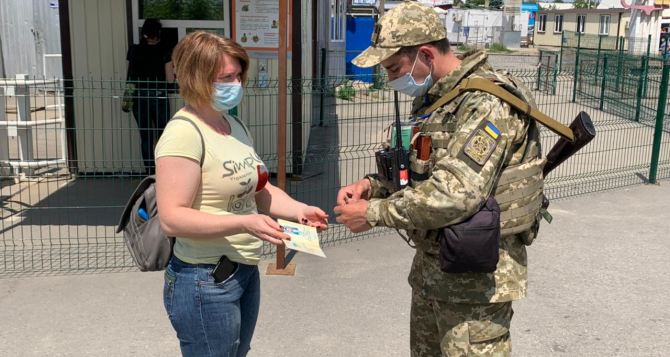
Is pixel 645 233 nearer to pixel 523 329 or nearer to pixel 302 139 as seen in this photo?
pixel 523 329

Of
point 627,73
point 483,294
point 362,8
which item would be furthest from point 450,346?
point 362,8

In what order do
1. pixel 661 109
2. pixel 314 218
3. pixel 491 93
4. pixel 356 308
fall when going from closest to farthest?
pixel 491 93
pixel 314 218
pixel 356 308
pixel 661 109

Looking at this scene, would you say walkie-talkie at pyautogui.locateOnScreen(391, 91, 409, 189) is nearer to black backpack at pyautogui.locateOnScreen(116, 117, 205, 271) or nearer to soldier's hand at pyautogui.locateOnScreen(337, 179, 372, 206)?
soldier's hand at pyautogui.locateOnScreen(337, 179, 372, 206)

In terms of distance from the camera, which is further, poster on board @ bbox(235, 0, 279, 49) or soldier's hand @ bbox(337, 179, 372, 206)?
poster on board @ bbox(235, 0, 279, 49)

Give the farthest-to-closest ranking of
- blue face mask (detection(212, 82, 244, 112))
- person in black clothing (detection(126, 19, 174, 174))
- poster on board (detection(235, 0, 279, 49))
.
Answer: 1. poster on board (detection(235, 0, 279, 49))
2. person in black clothing (detection(126, 19, 174, 174))
3. blue face mask (detection(212, 82, 244, 112))

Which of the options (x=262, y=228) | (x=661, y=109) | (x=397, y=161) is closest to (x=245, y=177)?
(x=262, y=228)

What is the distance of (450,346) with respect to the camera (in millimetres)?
2500

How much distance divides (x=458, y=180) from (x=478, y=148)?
125 millimetres

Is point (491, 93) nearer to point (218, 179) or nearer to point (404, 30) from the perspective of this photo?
point (404, 30)

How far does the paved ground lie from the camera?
160 inches

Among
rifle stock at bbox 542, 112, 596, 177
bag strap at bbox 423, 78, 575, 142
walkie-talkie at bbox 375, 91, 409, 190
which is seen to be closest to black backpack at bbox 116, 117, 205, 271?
walkie-talkie at bbox 375, 91, 409, 190

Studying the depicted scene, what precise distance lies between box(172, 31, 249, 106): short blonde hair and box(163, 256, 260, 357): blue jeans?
62 centimetres

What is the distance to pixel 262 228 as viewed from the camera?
7.57 feet

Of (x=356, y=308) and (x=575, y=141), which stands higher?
(x=575, y=141)
